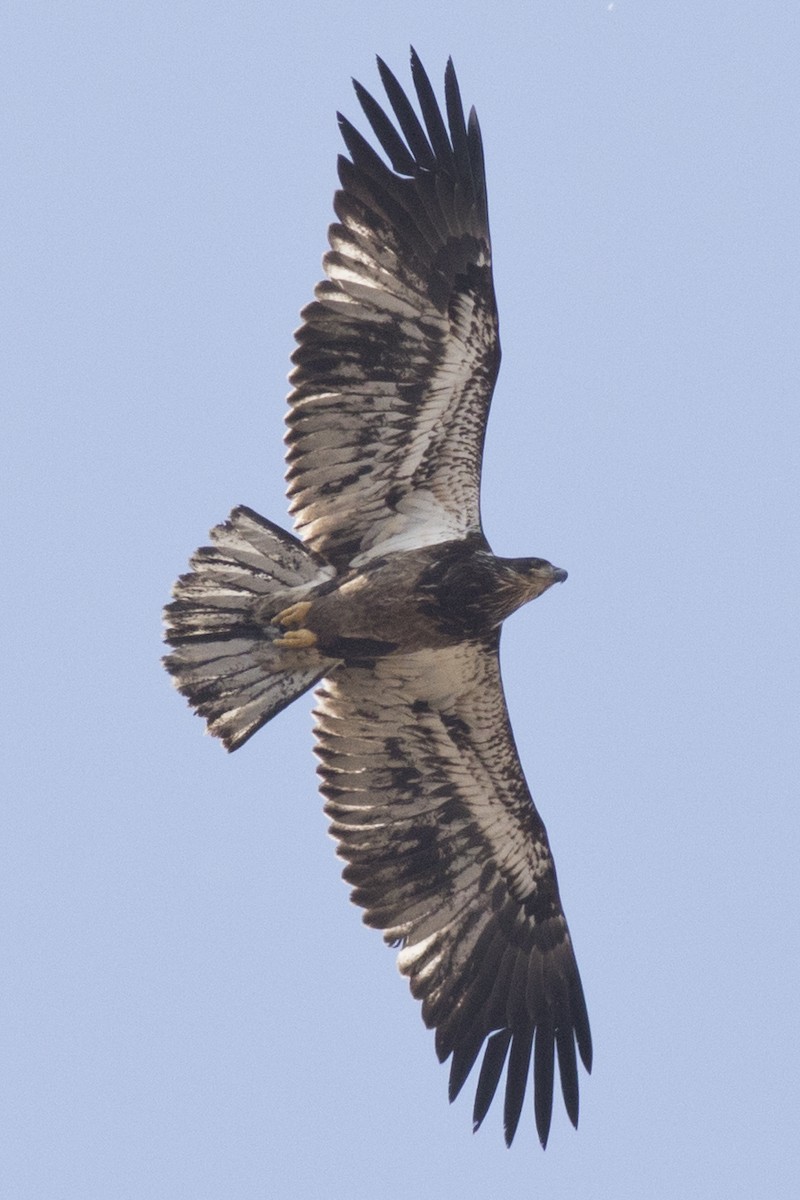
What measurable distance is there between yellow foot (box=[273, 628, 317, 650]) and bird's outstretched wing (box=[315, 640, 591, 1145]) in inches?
13.3

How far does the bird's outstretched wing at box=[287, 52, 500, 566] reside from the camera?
11742mm

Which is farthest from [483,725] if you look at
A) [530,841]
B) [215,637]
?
[215,637]

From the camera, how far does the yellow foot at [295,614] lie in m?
12.0

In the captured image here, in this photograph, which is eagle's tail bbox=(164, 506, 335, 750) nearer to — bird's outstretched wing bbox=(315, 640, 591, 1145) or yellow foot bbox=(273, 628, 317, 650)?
yellow foot bbox=(273, 628, 317, 650)

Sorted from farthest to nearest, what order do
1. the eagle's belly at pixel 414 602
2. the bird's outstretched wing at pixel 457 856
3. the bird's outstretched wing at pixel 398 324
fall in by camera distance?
the bird's outstretched wing at pixel 457 856, the eagle's belly at pixel 414 602, the bird's outstretched wing at pixel 398 324

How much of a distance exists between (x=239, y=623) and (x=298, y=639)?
13.1 inches

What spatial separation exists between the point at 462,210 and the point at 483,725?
2.74 m

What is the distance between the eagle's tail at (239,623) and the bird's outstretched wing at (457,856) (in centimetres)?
41

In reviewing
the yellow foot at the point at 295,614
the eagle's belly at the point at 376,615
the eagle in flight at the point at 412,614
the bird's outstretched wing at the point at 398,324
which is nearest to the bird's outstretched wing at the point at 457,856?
the eagle in flight at the point at 412,614

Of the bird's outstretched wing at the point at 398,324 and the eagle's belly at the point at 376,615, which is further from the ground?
the bird's outstretched wing at the point at 398,324

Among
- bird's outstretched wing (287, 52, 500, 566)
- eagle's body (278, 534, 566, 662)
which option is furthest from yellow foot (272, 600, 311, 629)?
bird's outstretched wing (287, 52, 500, 566)

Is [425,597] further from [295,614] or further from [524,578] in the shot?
[295,614]

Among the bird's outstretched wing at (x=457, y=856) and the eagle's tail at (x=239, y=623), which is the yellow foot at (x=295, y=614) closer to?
the eagle's tail at (x=239, y=623)

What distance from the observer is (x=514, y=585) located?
11969 millimetres
